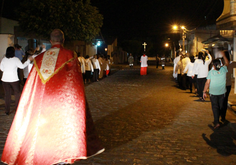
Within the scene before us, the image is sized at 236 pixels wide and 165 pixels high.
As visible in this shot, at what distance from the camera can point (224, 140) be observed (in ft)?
20.7

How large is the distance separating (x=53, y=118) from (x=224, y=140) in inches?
142

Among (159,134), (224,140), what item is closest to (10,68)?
(159,134)

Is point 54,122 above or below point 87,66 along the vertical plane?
below

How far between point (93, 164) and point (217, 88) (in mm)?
3750

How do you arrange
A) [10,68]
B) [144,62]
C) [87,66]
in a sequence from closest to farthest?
1. [10,68]
2. [87,66]
3. [144,62]

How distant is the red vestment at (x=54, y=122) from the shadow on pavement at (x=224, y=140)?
2373 mm

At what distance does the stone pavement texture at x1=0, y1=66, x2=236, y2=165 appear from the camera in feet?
17.0

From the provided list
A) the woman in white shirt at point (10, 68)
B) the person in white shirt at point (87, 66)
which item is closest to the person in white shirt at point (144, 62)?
the person in white shirt at point (87, 66)

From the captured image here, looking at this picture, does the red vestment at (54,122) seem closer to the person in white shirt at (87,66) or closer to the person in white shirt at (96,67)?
the person in white shirt at (87,66)

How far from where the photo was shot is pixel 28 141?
4.50 m

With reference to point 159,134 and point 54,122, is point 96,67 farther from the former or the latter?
point 54,122

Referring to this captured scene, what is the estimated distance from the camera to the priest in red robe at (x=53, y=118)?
443cm

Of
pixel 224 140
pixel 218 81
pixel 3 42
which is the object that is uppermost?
pixel 3 42

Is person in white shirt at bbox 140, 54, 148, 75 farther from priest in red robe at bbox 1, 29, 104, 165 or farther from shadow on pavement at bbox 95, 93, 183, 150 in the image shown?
priest in red robe at bbox 1, 29, 104, 165
